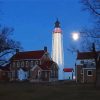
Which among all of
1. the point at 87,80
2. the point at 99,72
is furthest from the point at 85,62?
the point at 99,72

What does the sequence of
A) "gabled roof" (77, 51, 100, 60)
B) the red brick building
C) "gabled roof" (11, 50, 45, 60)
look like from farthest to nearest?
"gabled roof" (11, 50, 45, 60) < the red brick building < "gabled roof" (77, 51, 100, 60)

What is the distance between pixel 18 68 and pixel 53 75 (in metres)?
10.8

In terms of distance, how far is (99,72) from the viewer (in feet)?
193

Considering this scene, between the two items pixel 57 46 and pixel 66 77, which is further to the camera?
pixel 57 46

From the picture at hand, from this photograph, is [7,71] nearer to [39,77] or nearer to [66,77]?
[39,77]

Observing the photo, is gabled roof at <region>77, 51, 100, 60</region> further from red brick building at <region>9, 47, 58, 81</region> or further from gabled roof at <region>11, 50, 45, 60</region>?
gabled roof at <region>11, 50, 45, 60</region>

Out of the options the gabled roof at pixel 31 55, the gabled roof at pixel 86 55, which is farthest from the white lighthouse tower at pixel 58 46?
the gabled roof at pixel 86 55

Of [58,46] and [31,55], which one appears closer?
[31,55]

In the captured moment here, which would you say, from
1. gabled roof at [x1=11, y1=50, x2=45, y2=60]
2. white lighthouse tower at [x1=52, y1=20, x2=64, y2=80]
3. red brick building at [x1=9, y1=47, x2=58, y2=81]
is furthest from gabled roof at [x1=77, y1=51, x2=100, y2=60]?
white lighthouse tower at [x1=52, y1=20, x2=64, y2=80]

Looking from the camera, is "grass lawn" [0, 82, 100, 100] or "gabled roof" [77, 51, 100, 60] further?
"gabled roof" [77, 51, 100, 60]

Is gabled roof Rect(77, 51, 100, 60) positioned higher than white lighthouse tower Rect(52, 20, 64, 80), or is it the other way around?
white lighthouse tower Rect(52, 20, 64, 80)

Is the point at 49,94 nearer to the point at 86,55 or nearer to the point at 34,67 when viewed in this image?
the point at 86,55

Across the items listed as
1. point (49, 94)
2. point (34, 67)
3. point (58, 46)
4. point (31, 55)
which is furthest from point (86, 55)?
point (58, 46)

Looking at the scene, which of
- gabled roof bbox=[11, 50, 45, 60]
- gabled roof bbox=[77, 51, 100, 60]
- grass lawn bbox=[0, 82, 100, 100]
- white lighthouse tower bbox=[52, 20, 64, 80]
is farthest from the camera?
white lighthouse tower bbox=[52, 20, 64, 80]
